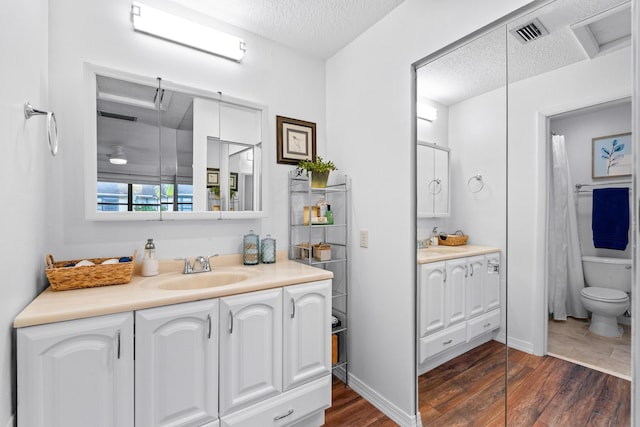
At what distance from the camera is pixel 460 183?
1.47 metres

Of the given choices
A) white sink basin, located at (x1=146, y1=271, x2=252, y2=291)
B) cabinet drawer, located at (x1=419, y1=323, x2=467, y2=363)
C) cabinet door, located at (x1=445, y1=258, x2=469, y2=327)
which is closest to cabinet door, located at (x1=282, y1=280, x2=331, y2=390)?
white sink basin, located at (x1=146, y1=271, x2=252, y2=291)

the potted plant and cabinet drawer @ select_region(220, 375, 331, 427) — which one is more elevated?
the potted plant

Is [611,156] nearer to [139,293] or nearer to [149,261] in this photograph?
[139,293]

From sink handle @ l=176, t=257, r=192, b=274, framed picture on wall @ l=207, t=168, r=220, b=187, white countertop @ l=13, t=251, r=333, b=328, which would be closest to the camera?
white countertop @ l=13, t=251, r=333, b=328

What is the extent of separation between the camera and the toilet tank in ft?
3.11

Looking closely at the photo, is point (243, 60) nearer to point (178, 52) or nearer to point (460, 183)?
point (178, 52)

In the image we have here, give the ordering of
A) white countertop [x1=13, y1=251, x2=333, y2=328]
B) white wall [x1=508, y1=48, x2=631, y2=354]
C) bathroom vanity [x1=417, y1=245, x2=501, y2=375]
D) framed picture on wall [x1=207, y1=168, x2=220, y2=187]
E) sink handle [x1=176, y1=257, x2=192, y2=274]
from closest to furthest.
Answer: white countertop [x1=13, y1=251, x2=333, y2=328]
white wall [x1=508, y1=48, x2=631, y2=354]
bathroom vanity [x1=417, y1=245, x2=501, y2=375]
sink handle [x1=176, y1=257, x2=192, y2=274]
framed picture on wall [x1=207, y1=168, x2=220, y2=187]

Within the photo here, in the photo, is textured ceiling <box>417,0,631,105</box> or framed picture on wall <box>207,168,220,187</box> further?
framed picture on wall <box>207,168,220,187</box>

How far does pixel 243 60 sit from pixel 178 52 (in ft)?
1.37

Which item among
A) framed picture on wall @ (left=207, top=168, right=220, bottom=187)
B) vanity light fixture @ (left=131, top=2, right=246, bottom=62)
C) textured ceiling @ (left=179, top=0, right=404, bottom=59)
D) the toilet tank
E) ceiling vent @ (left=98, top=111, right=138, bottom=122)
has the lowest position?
the toilet tank

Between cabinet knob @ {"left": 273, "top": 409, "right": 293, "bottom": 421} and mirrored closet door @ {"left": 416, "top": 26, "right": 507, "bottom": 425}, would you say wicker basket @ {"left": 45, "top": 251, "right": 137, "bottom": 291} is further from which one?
mirrored closet door @ {"left": 416, "top": 26, "right": 507, "bottom": 425}

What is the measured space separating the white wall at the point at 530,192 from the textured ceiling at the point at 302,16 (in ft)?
3.44

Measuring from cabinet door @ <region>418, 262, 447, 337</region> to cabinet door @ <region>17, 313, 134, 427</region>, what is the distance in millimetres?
1447

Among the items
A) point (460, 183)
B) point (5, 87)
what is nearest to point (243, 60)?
point (5, 87)
